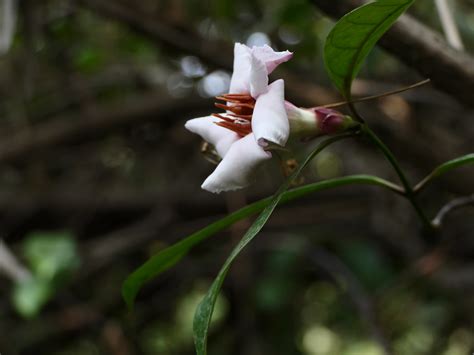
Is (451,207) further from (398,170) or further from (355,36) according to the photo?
(355,36)

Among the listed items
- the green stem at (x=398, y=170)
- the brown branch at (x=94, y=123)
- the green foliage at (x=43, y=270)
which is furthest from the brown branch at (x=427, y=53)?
the brown branch at (x=94, y=123)

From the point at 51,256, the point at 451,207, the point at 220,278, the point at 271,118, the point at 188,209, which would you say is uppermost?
the point at 271,118

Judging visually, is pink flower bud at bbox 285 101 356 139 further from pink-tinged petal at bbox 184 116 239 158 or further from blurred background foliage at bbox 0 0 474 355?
blurred background foliage at bbox 0 0 474 355

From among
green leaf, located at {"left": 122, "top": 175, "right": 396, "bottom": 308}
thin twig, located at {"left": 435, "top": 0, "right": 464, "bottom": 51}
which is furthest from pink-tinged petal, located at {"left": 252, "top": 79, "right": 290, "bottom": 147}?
thin twig, located at {"left": 435, "top": 0, "right": 464, "bottom": 51}

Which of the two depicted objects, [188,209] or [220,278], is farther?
[188,209]

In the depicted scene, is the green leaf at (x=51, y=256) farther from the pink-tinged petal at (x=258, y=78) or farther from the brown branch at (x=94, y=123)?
the pink-tinged petal at (x=258, y=78)

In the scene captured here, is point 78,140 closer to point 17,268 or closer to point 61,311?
point 61,311

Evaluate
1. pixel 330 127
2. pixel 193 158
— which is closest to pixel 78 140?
pixel 193 158

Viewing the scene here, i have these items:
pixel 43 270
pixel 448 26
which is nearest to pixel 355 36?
pixel 448 26

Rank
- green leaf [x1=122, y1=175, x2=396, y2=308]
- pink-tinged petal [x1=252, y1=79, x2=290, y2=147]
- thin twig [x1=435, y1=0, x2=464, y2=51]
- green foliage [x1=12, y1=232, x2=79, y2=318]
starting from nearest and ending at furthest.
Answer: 1. pink-tinged petal [x1=252, y1=79, x2=290, y2=147]
2. green leaf [x1=122, y1=175, x2=396, y2=308]
3. thin twig [x1=435, y1=0, x2=464, y2=51]
4. green foliage [x1=12, y1=232, x2=79, y2=318]
